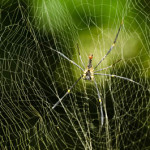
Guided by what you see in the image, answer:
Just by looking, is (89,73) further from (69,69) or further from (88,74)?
(69,69)

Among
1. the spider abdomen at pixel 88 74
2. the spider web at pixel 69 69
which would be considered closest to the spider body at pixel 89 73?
the spider abdomen at pixel 88 74

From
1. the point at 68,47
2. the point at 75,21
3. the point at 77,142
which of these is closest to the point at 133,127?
the point at 77,142

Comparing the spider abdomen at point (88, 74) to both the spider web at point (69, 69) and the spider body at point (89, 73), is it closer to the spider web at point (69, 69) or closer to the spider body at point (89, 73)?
the spider body at point (89, 73)

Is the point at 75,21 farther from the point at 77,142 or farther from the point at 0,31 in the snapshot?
the point at 77,142

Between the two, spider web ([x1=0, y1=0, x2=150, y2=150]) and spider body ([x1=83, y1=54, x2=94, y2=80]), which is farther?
spider body ([x1=83, y1=54, x2=94, y2=80])

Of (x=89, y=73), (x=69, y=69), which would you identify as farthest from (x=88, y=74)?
(x=69, y=69)

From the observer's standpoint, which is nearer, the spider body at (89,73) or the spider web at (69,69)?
the spider web at (69,69)

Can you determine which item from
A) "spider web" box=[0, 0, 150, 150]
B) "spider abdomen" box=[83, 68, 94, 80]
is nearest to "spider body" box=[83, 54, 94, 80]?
"spider abdomen" box=[83, 68, 94, 80]

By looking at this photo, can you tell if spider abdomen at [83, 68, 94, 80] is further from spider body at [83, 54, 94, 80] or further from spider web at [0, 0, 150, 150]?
spider web at [0, 0, 150, 150]
